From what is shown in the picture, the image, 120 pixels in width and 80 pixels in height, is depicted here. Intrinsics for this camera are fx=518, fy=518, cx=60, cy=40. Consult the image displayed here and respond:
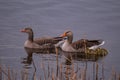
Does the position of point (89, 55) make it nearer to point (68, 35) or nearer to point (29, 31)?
point (68, 35)

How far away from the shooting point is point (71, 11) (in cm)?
1919

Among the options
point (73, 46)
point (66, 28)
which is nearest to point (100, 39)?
point (73, 46)

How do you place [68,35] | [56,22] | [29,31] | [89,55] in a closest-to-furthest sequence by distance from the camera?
[89,55] → [68,35] → [29,31] → [56,22]

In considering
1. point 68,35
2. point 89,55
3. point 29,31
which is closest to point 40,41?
point 29,31

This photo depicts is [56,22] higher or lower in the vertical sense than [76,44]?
higher

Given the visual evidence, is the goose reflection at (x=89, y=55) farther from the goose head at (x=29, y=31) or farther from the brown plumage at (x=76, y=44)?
the goose head at (x=29, y=31)

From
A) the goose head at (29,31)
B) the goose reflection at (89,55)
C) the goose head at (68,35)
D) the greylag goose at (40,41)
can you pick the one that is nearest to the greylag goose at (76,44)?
the goose head at (68,35)

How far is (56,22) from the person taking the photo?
690 inches

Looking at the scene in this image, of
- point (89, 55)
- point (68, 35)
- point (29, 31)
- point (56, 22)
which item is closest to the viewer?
point (89, 55)

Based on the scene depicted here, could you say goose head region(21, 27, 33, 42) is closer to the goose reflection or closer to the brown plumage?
the brown plumage

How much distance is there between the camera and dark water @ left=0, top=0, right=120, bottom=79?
13969mm

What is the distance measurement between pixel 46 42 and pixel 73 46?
0.93 m

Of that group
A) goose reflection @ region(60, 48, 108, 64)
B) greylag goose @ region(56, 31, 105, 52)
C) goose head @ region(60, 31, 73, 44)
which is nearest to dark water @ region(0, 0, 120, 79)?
goose reflection @ region(60, 48, 108, 64)

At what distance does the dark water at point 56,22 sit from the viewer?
45.8ft
